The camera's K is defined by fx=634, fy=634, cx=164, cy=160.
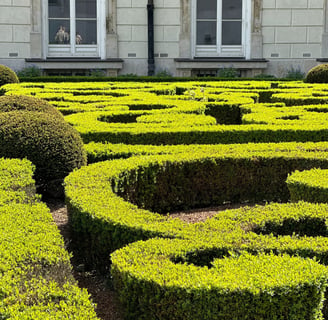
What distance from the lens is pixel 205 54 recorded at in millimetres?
24203

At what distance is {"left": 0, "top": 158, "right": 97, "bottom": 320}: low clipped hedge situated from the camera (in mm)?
3227

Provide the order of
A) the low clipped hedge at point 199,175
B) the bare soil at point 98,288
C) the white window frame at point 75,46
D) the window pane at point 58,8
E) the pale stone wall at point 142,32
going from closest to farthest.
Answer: the bare soil at point 98,288 < the low clipped hedge at point 199,175 < the pale stone wall at point 142,32 < the white window frame at point 75,46 < the window pane at point 58,8

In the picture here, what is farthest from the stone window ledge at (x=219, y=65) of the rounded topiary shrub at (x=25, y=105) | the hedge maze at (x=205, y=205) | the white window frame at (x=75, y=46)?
the rounded topiary shrub at (x=25, y=105)

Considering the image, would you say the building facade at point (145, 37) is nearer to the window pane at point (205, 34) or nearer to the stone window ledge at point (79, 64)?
the stone window ledge at point (79, 64)

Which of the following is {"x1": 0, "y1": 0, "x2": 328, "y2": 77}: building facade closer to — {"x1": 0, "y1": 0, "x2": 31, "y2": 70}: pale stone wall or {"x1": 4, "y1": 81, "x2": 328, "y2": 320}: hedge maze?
{"x1": 0, "y1": 0, "x2": 31, "y2": 70}: pale stone wall

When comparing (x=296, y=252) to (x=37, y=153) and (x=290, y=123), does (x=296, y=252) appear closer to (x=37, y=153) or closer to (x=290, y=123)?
(x=37, y=153)

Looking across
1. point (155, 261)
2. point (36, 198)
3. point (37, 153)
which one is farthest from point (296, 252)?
point (37, 153)

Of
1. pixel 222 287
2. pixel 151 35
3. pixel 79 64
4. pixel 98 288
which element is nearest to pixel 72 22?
pixel 79 64

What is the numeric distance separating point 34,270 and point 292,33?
21.2m

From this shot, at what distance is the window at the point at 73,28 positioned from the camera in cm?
2380

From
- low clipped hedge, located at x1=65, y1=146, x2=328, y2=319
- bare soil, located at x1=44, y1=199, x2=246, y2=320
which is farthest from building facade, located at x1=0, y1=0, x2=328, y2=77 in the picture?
low clipped hedge, located at x1=65, y1=146, x2=328, y2=319

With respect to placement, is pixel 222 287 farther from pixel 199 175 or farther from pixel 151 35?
pixel 151 35

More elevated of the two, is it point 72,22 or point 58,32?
point 72,22

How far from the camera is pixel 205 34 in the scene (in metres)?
24.3
